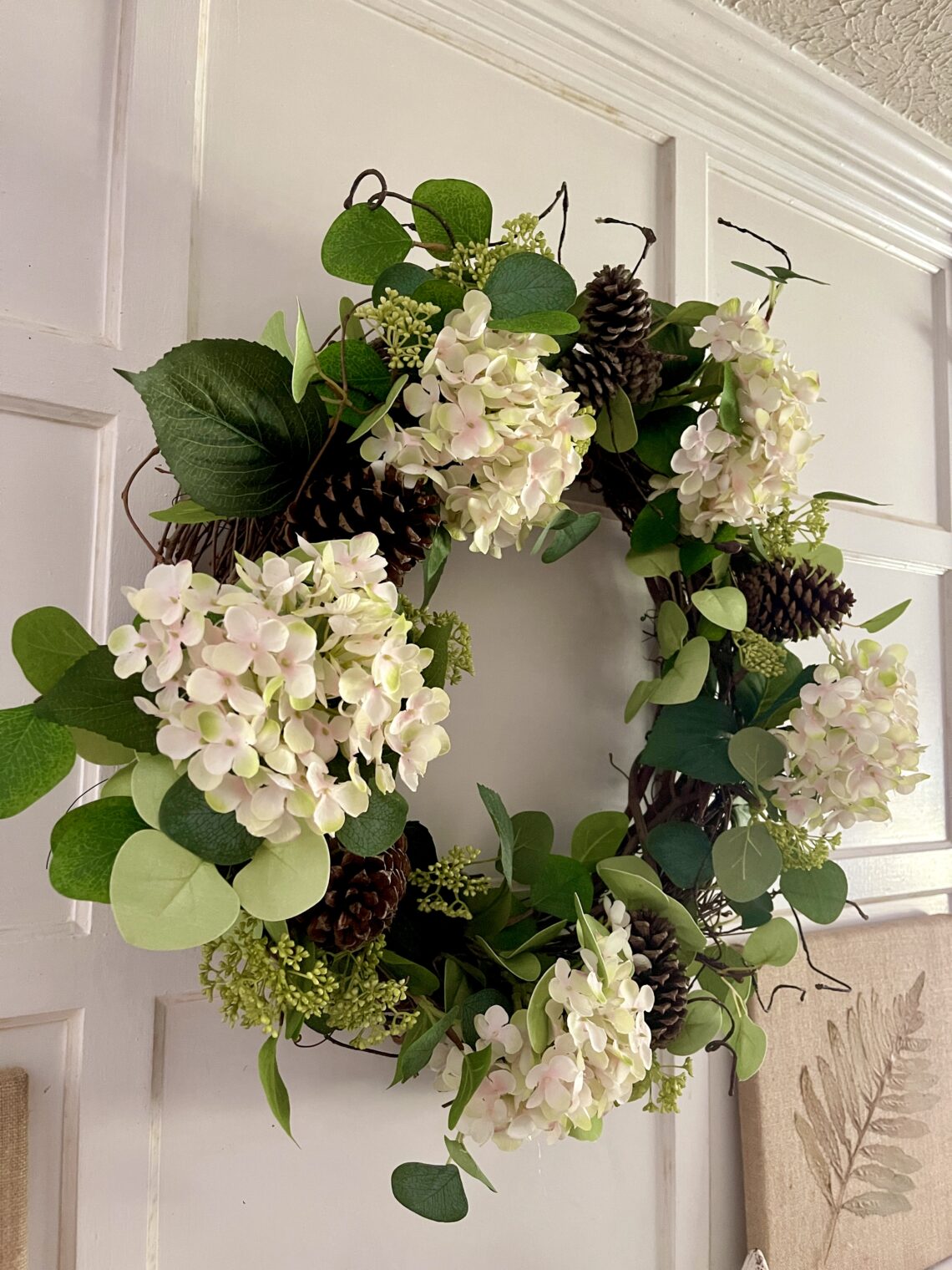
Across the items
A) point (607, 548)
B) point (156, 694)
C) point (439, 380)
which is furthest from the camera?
point (607, 548)

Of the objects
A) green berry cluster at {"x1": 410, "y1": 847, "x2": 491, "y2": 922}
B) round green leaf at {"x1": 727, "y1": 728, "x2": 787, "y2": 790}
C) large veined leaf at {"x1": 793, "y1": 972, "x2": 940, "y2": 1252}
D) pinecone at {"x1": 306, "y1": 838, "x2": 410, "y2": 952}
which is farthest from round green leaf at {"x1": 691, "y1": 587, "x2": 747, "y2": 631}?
large veined leaf at {"x1": 793, "y1": 972, "x2": 940, "y2": 1252}

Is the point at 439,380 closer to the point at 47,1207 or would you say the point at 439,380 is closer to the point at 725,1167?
the point at 47,1207

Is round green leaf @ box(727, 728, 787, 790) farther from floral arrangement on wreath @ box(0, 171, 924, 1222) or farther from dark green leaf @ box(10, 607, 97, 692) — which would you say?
dark green leaf @ box(10, 607, 97, 692)

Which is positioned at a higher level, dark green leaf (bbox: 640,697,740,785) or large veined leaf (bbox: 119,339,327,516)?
large veined leaf (bbox: 119,339,327,516)

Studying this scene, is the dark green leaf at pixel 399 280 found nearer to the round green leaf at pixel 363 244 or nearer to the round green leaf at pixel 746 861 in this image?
the round green leaf at pixel 363 244

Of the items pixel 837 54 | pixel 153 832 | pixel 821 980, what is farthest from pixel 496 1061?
pixel 837 54

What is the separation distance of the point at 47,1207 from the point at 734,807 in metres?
0.71

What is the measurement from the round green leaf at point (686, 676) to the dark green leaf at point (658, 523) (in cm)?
11

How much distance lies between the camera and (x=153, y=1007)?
2.61 ft

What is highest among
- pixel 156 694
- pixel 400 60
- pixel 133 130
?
pixel 400 60

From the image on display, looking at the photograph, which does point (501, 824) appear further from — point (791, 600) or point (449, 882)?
point (791, 600)

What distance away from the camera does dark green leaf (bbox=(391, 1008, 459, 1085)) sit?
0.75 m

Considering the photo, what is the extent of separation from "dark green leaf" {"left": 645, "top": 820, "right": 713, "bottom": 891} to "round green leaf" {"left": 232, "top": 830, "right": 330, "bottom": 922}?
0.46 metres

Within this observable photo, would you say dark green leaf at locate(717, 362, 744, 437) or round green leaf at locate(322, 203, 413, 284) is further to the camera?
dark green leaf at locate(717, 362, 744, 437)
